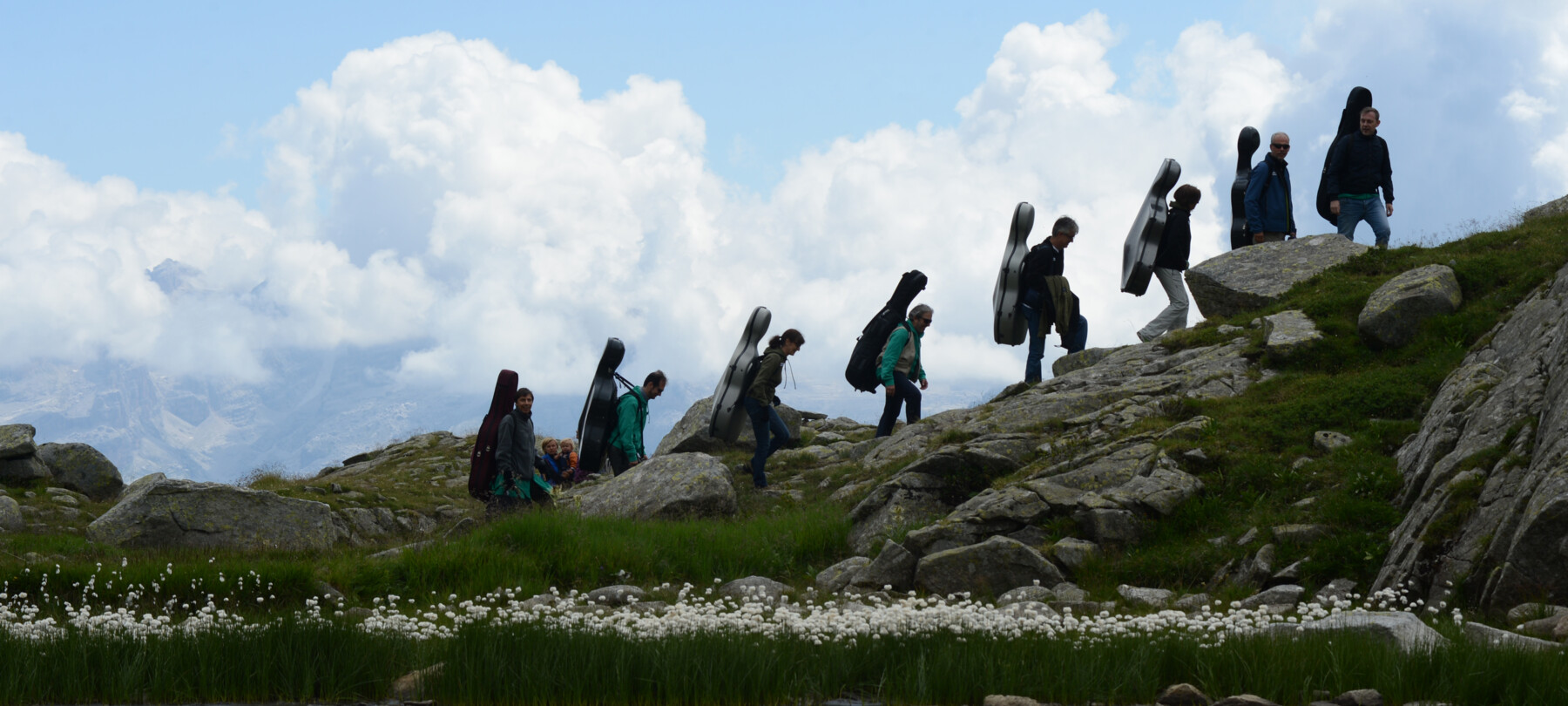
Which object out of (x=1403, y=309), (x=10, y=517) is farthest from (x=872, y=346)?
(x=10, y=517)

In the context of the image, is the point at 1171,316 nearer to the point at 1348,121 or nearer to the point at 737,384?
the point at 1348,121

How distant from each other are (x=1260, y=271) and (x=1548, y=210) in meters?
6.14

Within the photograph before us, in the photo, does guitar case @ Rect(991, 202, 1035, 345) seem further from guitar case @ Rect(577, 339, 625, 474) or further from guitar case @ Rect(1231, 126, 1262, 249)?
guitar case @ Rect(577, 339, 625, 474)

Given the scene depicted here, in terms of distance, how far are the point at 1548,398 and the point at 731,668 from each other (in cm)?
775

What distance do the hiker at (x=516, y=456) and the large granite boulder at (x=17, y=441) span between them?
44.4 ft

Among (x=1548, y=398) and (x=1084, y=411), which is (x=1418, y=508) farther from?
(x=1084, y=411)

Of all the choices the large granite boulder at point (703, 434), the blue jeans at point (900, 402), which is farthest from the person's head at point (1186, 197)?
the large granite boulder at point (703, 434)

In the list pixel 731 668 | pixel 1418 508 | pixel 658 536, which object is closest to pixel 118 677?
pixel 731 668

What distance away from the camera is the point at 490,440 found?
58.2 feet

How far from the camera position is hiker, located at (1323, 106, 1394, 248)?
19.6 meters

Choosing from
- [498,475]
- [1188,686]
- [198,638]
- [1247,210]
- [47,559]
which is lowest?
[1188,686]

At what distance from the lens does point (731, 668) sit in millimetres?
6441

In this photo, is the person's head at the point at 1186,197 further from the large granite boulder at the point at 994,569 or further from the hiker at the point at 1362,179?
the large granite boulder at the point at 994,569

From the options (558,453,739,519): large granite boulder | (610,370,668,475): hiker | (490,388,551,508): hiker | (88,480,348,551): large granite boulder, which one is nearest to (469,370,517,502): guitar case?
(490,388,551,508): hiker
